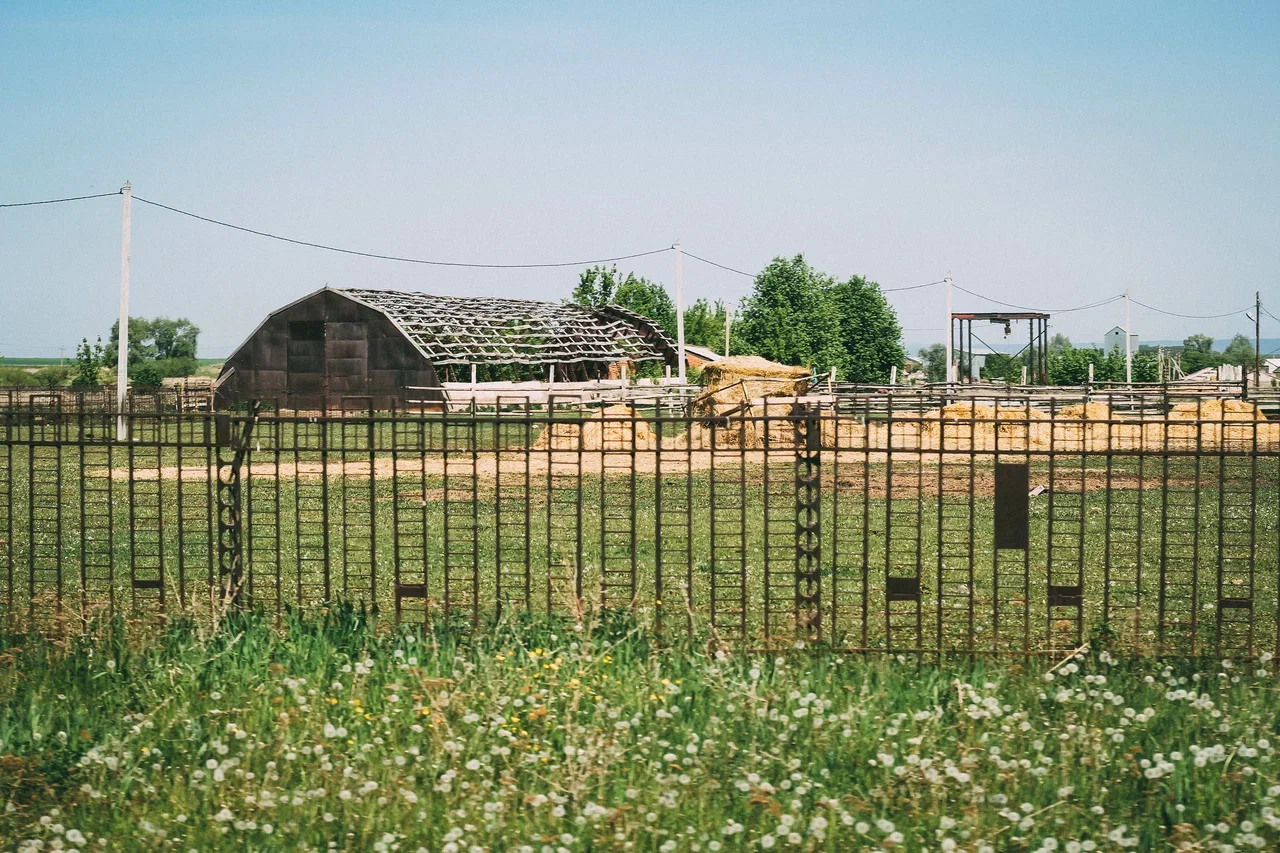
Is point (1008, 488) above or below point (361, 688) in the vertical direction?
above

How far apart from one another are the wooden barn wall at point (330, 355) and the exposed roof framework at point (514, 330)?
607 mm

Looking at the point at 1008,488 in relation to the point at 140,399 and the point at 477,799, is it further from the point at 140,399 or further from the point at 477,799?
the point at 140,399

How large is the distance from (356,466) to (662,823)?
68.7ft

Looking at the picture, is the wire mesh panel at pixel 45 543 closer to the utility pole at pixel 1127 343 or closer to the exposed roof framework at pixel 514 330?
the exposed roof framework at pixel 514 330

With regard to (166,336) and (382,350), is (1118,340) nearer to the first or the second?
(382,350)

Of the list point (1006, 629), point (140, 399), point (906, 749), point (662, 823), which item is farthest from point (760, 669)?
point (140, 399)

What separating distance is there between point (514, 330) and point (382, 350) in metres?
7.38

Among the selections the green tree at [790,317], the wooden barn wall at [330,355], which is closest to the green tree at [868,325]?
the green tree at [790,317]

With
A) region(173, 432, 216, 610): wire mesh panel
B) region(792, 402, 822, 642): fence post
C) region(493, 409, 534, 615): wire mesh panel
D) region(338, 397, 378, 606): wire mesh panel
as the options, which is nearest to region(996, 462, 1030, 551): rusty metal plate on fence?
region(792, 402, 822, 642): fence post

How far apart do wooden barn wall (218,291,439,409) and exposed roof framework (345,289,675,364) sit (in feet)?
1.99

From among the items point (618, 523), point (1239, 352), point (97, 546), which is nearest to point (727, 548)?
point (618, 523)

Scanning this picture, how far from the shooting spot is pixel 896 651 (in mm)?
8125

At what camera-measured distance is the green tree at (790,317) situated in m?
62.1

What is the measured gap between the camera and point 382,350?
44.3 m
